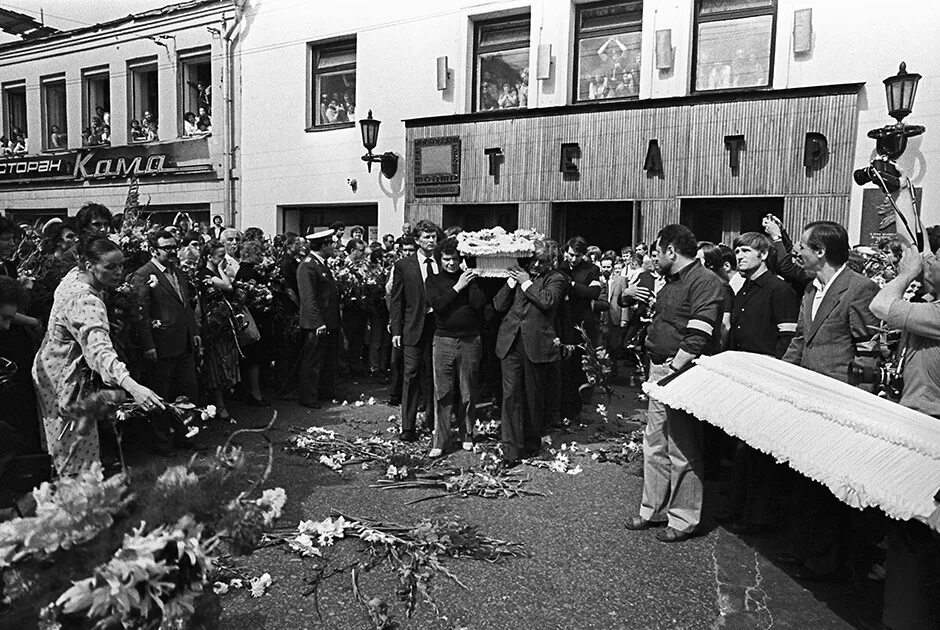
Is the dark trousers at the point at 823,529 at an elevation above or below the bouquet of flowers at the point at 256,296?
below

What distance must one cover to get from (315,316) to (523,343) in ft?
9.72

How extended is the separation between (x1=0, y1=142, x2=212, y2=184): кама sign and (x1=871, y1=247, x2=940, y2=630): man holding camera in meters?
18.1

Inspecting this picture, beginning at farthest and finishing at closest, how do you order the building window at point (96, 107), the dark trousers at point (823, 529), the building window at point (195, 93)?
the building window at point (96, 107), the building window at point (195, 93), the dark trousers at point (823, 529)

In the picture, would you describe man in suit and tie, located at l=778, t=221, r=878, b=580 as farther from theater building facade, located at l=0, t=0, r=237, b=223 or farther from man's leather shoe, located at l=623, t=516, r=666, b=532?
theater building facade, located at l=0, t=0, r=237, b=223

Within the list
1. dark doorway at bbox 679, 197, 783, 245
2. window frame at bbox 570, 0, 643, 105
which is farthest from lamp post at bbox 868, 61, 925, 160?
window frame at bbox 570, 0, 643, 105

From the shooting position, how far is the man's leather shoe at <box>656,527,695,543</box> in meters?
4.75

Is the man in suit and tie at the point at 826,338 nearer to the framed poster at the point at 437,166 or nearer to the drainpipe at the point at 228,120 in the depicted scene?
the framed poster at the point at 437,166

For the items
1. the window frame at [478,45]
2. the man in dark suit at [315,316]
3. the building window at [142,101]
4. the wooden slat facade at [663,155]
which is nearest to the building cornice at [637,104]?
the wooden slat facade at [663,155]

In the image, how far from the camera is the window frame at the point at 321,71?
17.0 metres

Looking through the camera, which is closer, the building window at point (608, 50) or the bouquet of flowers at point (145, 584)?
the bouquet of flowers at point (145, 584)

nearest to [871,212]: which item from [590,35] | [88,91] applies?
[590,35]

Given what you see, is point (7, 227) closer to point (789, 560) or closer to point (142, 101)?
point (789, 560)

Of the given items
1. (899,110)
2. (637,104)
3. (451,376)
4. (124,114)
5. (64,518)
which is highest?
(124,114)

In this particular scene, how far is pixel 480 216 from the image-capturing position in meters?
16.4
